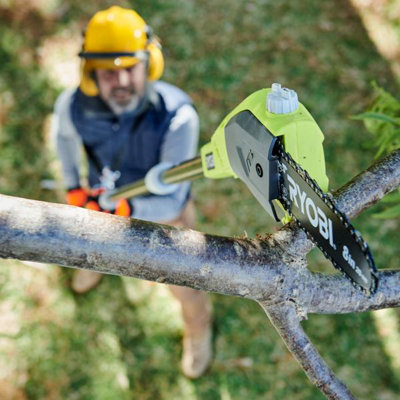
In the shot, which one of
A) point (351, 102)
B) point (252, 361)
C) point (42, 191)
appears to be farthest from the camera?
point (351, 102)

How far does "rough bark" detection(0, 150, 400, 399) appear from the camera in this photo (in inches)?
39.1

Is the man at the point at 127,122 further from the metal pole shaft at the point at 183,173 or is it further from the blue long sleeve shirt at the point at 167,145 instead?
the metal pole shaft at the point at 183,173

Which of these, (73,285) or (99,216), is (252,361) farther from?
(99,216)

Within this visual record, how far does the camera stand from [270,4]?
17.0 ft

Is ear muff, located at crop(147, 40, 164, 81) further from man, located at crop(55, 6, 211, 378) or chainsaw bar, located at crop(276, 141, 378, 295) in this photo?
chainsaw bar, located at crop(276, 141, 378, 295)

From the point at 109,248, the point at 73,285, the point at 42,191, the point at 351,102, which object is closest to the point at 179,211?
the point at 73,285

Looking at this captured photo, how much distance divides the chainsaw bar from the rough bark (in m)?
0.10

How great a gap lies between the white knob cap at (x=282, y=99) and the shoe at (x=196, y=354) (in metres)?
2.58

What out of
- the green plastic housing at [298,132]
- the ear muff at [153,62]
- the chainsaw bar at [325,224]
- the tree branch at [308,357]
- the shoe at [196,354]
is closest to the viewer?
the chainsaw bar at [325,224]

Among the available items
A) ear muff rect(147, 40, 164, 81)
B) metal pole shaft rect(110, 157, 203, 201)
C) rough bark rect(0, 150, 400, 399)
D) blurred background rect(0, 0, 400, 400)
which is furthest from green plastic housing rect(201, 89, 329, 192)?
blurred background rect(0, 0, 400, 400)

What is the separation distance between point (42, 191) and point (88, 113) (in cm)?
157

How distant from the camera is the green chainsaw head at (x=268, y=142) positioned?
3.48ft

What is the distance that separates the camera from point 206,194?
4.23 metres

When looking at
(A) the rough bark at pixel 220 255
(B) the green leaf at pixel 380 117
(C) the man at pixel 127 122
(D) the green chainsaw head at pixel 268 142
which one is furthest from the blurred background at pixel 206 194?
(D) the green chainsaw head at pixel 268 142
